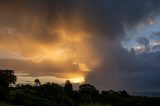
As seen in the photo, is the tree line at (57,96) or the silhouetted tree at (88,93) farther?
the silhouetted tree at (88,93)

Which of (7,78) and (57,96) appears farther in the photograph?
(7,78)

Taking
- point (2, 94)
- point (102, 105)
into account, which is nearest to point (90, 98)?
point (102, 105)

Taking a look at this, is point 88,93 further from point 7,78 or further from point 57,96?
point 7,78

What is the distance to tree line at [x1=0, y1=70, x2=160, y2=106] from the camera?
59000 millimetres

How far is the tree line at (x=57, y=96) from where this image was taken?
59.0 metres

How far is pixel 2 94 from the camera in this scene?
2335 inches

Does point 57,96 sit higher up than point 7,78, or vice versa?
point 7,78

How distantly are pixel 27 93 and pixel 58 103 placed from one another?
17.3ft

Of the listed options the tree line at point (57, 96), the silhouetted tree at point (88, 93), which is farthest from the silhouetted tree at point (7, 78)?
the silhouetted tree at point (88, 93)

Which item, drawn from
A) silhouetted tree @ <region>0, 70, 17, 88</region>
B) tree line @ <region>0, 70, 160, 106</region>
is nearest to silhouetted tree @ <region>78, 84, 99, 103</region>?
tree line @ <region>0, 70, 160, 106</region>

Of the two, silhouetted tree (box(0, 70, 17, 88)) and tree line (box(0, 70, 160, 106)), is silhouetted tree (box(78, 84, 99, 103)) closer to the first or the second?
tree line (box(0, 70, 160, 106))

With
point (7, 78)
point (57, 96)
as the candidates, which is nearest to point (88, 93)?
point (57, 96)

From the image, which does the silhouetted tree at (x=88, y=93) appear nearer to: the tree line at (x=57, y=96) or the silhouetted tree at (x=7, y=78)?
the tree line at (x=57, y=96)

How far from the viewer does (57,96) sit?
64.4 metres
